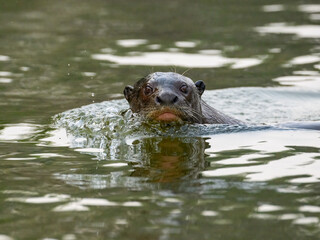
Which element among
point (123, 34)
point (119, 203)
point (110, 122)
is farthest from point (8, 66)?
point (119, 203)

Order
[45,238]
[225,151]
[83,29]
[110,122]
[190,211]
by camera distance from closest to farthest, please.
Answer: [45,238], [190,211], [225,151], [110,122], [83,29]

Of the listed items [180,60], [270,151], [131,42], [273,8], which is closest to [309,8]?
[273,8]

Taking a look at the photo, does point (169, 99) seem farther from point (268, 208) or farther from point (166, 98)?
point (268, 208)

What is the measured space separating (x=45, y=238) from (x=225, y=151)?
2744 mm

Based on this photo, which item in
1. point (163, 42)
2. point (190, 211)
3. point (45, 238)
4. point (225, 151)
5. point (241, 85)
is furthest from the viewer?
point (163, 42)

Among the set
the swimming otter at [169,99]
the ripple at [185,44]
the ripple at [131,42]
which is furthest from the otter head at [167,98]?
the ripple at [185,44]

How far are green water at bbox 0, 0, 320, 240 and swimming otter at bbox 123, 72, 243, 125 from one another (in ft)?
0.70

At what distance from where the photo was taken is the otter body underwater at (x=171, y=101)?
7.42 m

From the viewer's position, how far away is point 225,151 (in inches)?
283

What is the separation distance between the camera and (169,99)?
291 inches

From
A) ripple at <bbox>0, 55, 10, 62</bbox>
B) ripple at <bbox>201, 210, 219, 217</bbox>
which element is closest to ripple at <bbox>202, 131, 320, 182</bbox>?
ripple at <bbox>201, 210, 219, 217</bbox>

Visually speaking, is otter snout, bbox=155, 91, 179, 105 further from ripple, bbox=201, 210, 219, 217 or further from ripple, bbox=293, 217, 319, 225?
ripple, bbox=293, 217, 319, 225

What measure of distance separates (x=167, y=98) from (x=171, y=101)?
0.17 ft

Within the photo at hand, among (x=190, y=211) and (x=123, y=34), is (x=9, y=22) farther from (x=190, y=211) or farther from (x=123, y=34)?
(x=190, y=211)
